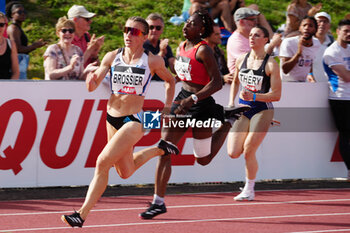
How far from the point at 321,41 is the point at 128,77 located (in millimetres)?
6127

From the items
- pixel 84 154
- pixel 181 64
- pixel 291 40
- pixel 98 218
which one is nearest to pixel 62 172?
pixel 84 154

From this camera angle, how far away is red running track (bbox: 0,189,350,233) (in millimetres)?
8031

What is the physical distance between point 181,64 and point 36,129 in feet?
8.65

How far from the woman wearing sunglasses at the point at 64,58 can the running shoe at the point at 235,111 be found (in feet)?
7.35

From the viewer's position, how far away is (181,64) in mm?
8586

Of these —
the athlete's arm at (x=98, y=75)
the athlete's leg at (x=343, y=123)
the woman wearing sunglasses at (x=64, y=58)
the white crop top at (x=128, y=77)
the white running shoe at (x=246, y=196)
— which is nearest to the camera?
the athlete's arm at (x=98, y=75)

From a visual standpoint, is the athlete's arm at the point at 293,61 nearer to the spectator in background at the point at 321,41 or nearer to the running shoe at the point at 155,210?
the spectator in background at the point at 321,41

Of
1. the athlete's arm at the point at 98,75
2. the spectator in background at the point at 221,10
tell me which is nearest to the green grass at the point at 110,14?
the spectator in background at the point at 221,10

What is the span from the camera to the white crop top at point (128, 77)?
7773 mm

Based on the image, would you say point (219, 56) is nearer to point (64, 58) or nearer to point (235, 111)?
point (235, 111)

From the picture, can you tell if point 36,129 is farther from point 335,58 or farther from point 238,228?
point 335,58

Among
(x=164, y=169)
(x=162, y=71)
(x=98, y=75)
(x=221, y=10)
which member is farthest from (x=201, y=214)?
(x=221, y=10)

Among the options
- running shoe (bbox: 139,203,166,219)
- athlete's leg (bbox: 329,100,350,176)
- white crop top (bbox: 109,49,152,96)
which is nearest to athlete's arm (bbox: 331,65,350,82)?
athlete's leg (bbox: 329,100,350,176)

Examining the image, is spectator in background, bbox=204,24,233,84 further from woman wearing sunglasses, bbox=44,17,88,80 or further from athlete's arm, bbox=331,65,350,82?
woman wearing sunglasses, bbox=44,17,88,80
